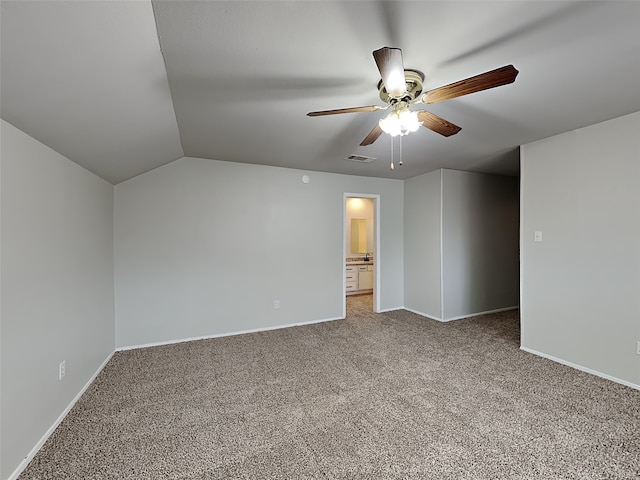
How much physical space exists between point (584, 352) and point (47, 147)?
502 cm

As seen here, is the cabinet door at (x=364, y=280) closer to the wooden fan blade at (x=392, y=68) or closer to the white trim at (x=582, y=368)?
the white trim at (x=582, y=368)

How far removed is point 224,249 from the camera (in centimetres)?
399

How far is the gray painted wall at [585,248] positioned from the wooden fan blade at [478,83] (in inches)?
85.0

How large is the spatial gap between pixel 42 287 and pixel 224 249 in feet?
6.86

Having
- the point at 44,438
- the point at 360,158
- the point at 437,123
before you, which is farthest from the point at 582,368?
the point at 44,438

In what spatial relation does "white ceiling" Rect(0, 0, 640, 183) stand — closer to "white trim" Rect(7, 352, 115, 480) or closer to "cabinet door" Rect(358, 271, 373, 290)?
"white trim" Rect(7, 352, 115, 480)

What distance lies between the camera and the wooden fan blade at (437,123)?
190 centimetres

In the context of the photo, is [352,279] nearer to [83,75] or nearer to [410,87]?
[410,87]

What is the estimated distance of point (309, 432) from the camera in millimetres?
2016

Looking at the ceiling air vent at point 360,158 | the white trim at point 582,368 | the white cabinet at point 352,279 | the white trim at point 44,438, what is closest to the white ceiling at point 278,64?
the ceiling air vent at point 360,158

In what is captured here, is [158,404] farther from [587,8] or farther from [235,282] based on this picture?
[587,8]

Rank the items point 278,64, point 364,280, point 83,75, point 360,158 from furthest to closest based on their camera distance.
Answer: point 364,280 < point 360,158 < point 278,64 < point 83,75

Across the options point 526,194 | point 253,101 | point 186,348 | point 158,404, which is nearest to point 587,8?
point 253,101

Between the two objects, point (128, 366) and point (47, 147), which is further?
point (128, 366)
